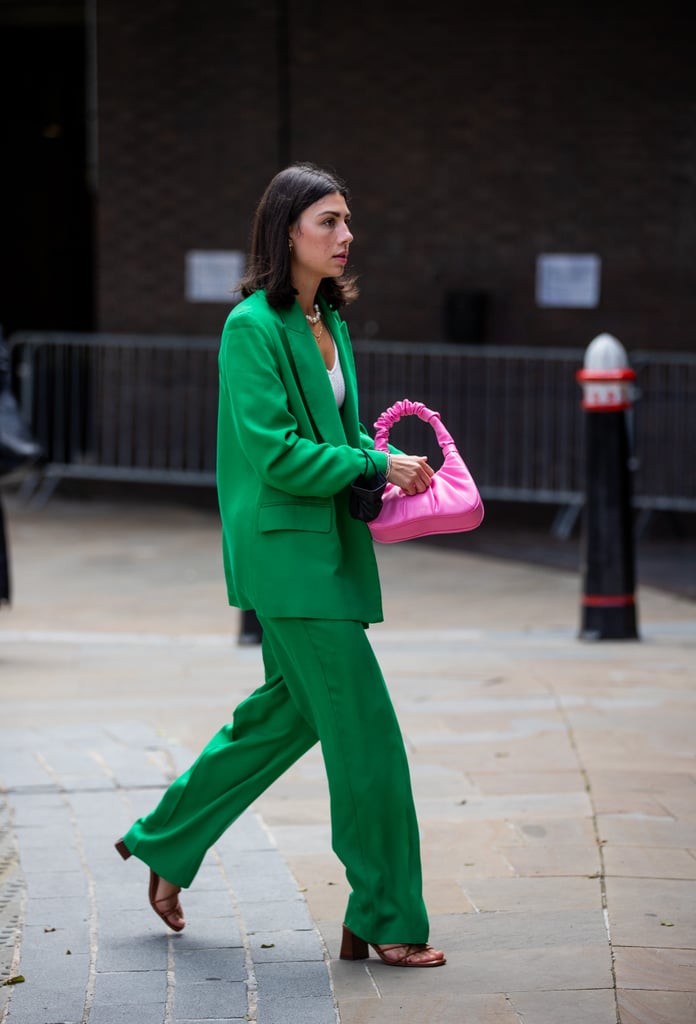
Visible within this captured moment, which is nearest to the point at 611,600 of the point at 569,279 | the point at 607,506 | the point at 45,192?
the point at 607,506

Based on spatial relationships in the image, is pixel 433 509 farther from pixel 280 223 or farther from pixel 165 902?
pixel 165 902

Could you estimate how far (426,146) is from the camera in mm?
12406

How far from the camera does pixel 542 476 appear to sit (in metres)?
12.3

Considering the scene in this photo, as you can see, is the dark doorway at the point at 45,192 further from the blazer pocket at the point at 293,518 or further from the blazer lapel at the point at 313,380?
the blazer pocket at the point at 293,518

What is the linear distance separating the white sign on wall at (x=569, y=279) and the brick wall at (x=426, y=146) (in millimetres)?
63

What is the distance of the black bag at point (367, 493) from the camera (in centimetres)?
371

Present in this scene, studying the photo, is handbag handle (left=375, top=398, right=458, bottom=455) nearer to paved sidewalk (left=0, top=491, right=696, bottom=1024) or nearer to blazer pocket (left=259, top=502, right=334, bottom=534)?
blazer pocket (left=259, top=502, right=334, bottom=534)

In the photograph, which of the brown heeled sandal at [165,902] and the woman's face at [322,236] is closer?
the woman's face at [322,236]

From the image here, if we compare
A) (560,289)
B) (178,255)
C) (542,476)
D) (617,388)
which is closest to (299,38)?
(178,255)

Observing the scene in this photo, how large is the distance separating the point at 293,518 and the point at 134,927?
1.13 metres

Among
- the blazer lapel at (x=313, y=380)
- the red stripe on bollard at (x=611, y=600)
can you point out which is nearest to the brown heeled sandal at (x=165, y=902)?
the blazer lapel at (x=313, y=380)

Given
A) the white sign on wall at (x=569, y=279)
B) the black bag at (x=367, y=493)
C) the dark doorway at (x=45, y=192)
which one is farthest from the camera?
the dark doorway at (x=45, y=192)

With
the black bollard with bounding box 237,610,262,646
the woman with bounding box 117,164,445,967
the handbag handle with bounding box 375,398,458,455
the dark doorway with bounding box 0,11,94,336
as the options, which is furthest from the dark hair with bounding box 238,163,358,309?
the dark doorway with bounding box 0,11,94,336

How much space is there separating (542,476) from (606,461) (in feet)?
15.0
